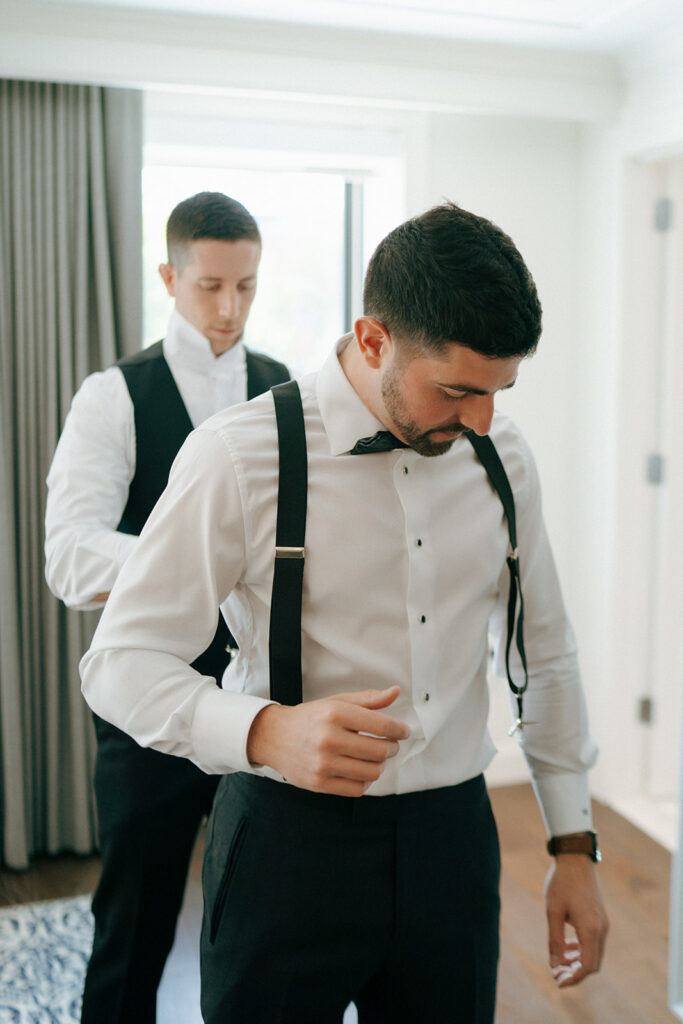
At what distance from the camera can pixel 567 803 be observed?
51.1 inches

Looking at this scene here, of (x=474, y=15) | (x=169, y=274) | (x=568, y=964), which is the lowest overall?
(x=568, y=964)

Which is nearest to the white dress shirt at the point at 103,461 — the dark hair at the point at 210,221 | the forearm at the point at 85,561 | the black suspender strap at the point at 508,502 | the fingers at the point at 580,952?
the forearm at the point at 85,561

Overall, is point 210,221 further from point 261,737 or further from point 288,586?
point 261,737

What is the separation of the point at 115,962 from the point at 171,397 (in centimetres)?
112

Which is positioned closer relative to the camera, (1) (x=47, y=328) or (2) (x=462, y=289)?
(2) (x=462, y=289)

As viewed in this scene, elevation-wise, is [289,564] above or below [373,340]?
below

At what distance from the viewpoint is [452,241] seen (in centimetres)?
100

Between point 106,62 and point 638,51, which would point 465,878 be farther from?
point 638,51

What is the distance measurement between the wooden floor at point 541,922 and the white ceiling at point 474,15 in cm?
258

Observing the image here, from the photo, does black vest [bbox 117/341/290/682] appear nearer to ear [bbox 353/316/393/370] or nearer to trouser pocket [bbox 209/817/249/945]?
trouser pocket [bbox 209/817/249/945]

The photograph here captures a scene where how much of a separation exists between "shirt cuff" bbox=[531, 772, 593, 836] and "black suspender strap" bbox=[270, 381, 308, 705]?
1.50 ft

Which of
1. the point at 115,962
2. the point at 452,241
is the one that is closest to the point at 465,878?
the point at 452,241

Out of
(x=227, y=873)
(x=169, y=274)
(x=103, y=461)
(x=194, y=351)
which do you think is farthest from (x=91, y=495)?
(x=227, y=873)

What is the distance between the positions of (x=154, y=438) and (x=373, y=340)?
2.84 ft
